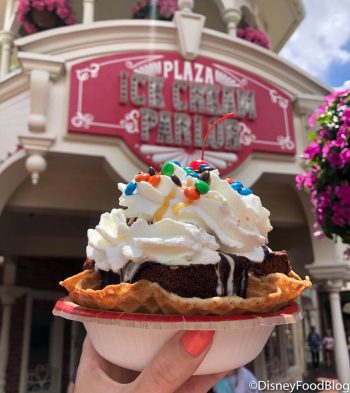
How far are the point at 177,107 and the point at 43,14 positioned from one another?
2937 millimetres

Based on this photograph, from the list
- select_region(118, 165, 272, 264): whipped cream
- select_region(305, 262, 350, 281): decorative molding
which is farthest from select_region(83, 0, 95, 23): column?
select_region(305, 262, 350, 281): decorative molding

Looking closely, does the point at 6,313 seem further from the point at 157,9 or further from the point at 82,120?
the point at 157,9

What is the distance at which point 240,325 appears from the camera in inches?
49.9

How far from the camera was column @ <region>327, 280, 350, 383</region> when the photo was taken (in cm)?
564

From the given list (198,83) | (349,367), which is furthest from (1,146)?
(349,367)

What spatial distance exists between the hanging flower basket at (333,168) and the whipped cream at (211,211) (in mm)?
1869

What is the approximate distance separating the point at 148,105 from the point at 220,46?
158cm

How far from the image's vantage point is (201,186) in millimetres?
1640

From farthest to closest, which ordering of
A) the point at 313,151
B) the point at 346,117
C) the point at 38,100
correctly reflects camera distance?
the point at 38,100, the point at 313,151, the point at 346,117

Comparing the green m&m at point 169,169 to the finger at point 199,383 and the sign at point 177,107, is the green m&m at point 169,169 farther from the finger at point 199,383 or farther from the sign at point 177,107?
the sign at point 177,107

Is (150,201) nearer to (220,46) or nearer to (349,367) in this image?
(220,46)

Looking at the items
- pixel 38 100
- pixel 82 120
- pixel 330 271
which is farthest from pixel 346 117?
pixel 38 100

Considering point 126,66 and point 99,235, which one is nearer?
point 99,235

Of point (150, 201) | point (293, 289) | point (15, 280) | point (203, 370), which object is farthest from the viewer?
point (15, 280)
